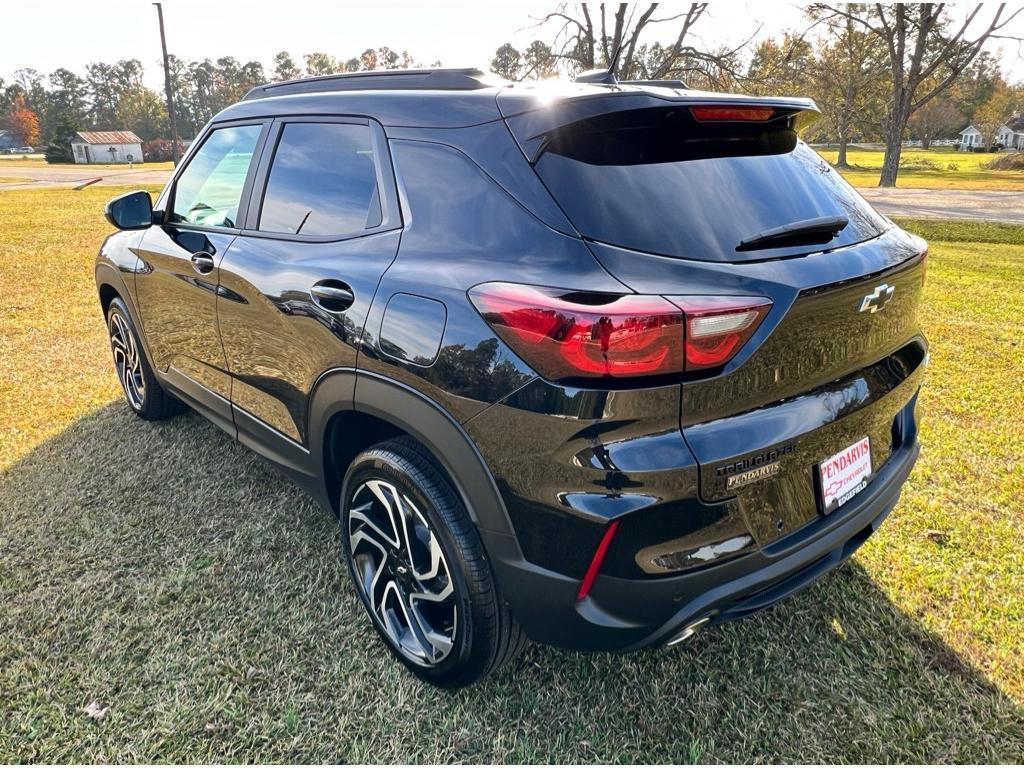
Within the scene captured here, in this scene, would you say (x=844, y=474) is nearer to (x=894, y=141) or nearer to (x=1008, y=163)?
(x=894, y=141)

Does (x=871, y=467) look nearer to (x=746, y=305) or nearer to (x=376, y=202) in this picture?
(x=746, y=305)

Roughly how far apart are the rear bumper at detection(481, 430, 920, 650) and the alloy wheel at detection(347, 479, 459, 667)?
28cm

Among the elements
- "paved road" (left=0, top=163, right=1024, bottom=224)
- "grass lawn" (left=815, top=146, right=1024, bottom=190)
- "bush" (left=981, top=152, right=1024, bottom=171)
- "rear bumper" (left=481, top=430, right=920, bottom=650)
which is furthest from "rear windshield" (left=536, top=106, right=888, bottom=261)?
"bush" (left=981, top=152, right=1024, bottom=171)

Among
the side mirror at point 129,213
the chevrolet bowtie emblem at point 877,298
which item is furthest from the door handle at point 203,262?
the chevrolet bowtie emblem at point 877,298

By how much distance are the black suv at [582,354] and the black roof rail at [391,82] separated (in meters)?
0.02

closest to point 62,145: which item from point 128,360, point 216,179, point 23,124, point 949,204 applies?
point 23,124

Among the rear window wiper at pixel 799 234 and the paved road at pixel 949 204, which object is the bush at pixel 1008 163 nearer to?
the paved road at pixel 949 204

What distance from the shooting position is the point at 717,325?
5.07 ft

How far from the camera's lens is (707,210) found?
1770mm

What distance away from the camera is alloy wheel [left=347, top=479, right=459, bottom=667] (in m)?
2.06

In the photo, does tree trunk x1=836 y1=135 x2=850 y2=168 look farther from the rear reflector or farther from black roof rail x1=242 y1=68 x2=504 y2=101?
the rear reflector

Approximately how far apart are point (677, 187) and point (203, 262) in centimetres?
209

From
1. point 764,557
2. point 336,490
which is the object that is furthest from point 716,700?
point 336,490

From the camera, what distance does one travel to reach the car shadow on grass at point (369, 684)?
200 cm
